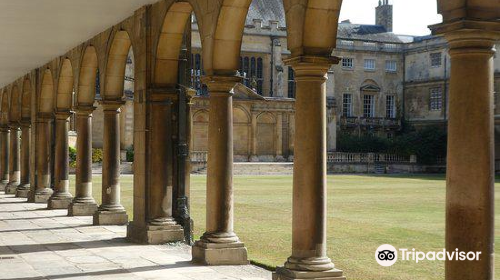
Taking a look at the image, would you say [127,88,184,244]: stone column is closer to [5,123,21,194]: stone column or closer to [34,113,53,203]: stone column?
[34,113,53,203]: stone column

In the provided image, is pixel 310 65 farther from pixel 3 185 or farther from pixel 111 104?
pixel 3 185

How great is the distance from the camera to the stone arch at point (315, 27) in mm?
8484

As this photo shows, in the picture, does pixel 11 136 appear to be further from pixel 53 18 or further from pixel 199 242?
pixel 199 242

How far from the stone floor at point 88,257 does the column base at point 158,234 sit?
267mm

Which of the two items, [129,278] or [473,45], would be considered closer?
[473,45]

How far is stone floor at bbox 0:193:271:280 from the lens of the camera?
10.0 metres

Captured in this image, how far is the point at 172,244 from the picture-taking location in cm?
1327

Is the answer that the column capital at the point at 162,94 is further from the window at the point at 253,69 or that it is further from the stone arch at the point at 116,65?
the window at the point at 253,69

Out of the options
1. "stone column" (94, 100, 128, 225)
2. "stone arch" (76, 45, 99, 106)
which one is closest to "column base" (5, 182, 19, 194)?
"stone arch" (76, 45, 99, 106)

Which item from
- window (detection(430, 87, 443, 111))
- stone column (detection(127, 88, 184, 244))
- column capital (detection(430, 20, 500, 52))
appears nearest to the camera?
column capital (detection(430, 20, 500, 52))

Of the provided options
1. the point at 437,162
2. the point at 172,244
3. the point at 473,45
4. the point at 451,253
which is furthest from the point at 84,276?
the point at 437,162

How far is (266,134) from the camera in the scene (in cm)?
5681

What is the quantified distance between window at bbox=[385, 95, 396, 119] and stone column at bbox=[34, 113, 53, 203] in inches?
1930

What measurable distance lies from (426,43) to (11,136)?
4450cm
